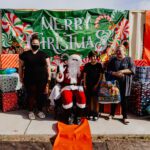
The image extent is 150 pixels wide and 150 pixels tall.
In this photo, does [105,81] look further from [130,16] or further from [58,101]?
[130,16]

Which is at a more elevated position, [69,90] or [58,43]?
[58,43]

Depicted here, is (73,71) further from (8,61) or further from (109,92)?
(8,61)

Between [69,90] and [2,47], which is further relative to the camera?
[2,47]

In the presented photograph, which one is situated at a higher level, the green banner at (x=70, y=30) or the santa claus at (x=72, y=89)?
the green banner at (x=70, y=30)

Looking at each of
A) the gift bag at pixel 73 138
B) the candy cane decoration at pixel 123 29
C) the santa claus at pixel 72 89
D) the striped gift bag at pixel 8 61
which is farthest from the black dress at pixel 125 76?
the striped gift bag at pixel 8 61

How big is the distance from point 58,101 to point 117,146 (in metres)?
1.77

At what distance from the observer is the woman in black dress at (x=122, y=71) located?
611 cm

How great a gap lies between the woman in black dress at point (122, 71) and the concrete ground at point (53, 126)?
0.30 metres

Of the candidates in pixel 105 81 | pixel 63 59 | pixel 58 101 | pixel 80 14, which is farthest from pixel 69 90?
pixel 80 14

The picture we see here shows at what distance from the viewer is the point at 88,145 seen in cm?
473

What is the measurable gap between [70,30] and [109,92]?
2754 mm

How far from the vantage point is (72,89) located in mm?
6098

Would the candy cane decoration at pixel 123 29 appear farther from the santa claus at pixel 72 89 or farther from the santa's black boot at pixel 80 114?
the santa's black boot at pixel 80 114

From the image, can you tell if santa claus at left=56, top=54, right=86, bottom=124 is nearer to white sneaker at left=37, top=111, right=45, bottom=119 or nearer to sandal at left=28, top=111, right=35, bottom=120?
white sneaker at left=37, top=111, right=45, bottom=119
